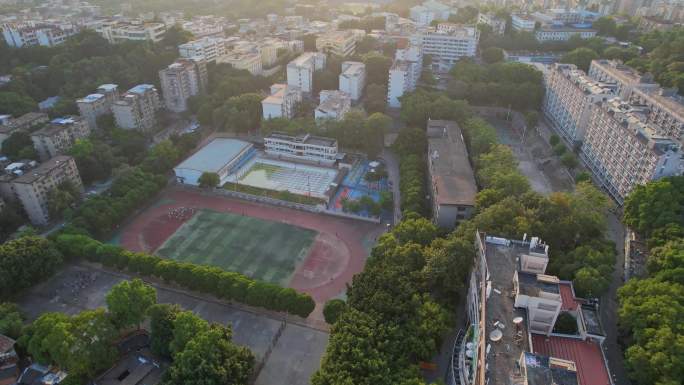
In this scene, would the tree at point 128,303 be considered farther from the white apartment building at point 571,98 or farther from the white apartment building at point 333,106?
the white apartment building at point 571,98

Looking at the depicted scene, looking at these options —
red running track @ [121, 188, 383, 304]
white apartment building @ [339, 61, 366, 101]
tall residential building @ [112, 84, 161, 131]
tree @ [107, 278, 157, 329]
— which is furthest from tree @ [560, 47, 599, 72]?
tree @ [107, 278, 157, 329]

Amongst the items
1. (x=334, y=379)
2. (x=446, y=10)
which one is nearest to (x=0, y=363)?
(x=334, y=379)

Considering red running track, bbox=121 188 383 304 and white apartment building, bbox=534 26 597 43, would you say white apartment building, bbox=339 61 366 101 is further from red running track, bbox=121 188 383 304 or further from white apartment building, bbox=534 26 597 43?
white apartment building, bbox=534 26 597 43

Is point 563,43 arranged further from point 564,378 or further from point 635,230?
point 564,378

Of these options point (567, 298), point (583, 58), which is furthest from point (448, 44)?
point (567, 298)

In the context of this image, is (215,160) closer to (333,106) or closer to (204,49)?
(333,106)

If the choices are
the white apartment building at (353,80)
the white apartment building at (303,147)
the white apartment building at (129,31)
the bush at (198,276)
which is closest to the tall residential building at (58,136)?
the bush at (198,276)
